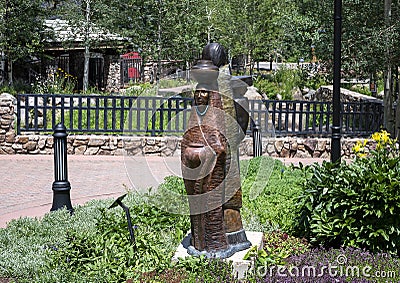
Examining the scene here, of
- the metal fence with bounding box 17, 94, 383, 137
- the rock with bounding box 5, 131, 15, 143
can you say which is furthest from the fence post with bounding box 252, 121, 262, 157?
the rock with bounding box 5, 131, 15, 143

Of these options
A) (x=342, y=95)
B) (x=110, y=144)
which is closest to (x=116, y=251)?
(x=110, y=144)

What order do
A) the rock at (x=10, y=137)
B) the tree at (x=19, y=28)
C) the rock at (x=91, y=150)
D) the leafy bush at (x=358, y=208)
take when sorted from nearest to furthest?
the leafy bush at (x=358, y=208) → the rock at (x=10, y=137) → the rock at (x=91, y=150) → the tree at (x=19, y=28)

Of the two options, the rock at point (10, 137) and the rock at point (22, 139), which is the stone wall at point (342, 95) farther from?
the rock at point (10, 137)

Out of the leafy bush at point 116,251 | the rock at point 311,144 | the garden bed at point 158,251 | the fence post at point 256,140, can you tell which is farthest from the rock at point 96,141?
the leafy bush at point 116,251

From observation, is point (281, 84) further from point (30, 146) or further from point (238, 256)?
point (238, 256)

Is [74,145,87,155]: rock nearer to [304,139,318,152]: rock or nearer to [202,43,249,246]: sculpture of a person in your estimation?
[304,139,318,152]: rock

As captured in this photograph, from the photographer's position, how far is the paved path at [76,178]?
8.67m

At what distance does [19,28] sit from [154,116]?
31.0 feet

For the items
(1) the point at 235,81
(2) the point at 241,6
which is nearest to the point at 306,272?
(1) the point at 235,81

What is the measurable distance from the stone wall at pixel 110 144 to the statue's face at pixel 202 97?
8.42 meters

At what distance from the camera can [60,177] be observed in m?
7.30

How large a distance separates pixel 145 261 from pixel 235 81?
1732mm

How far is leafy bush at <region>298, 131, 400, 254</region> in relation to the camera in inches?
210

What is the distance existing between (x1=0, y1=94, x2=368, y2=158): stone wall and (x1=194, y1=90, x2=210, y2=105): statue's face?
8418 mm
